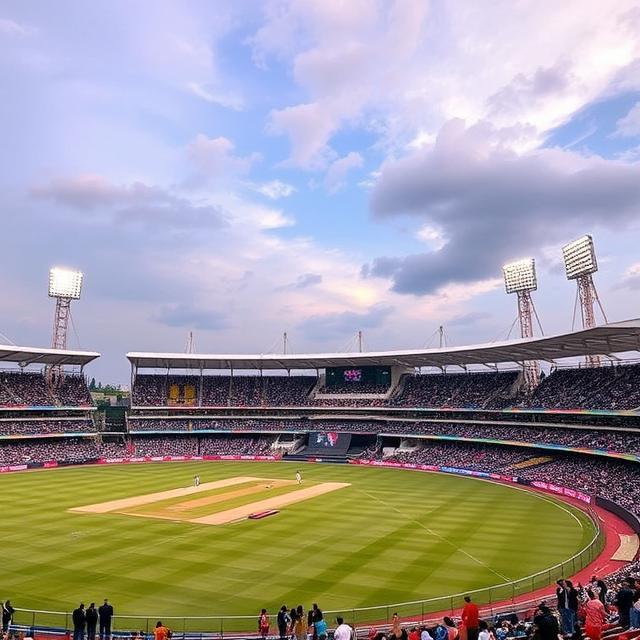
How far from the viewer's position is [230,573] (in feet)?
89.6

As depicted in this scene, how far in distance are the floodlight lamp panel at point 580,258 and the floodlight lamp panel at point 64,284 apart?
232ft

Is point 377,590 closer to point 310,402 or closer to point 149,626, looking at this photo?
point 149,626

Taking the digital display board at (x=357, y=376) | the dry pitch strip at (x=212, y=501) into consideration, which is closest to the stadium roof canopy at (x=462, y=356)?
the digital display board at (x=357, y=376)

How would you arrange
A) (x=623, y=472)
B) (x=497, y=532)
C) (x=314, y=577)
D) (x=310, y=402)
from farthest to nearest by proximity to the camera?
(x=310, y=402) < (x=623, y=472) < (x=497, y=532) < (x=314, y=577)

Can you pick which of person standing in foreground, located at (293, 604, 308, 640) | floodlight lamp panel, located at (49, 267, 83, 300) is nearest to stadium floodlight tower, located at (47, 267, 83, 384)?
floodlight lamp panel, located at (49, 267, 83, 300)

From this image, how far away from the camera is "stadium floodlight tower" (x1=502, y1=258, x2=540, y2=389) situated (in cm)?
7662

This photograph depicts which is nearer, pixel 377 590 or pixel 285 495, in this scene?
pixel 377 590

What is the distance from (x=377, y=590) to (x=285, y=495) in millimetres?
24973

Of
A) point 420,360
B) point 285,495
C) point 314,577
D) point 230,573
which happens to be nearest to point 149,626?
point 230,573

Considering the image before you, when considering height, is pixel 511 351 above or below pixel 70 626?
above

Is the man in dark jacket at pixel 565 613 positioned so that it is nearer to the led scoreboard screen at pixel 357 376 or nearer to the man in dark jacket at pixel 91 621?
the man in dark jacket at pixel 91 621

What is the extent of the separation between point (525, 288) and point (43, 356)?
6743cm

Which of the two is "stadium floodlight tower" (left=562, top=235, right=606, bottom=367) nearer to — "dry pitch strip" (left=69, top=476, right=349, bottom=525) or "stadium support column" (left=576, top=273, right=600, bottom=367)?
"stadium support column" (left=576, top=273, right=600, bottom=367)

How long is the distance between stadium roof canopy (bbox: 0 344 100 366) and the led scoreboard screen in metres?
35.9
